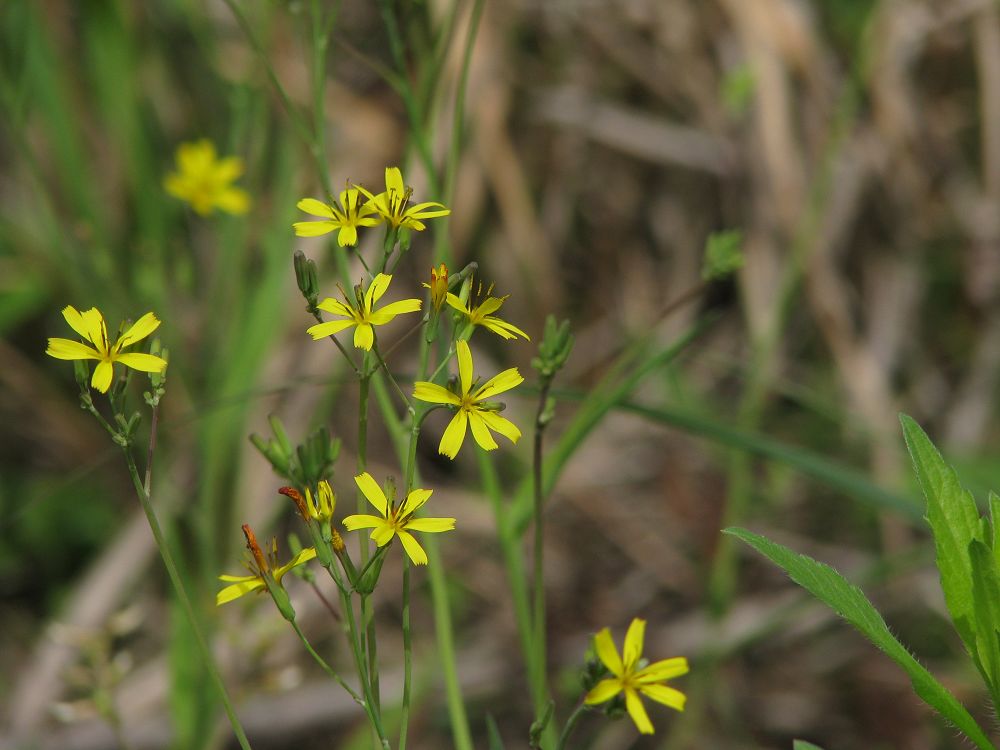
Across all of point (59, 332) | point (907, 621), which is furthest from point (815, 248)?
point (59, 332)

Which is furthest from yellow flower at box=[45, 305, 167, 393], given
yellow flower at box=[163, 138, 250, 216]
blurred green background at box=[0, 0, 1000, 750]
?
yellow flower at box=[163, 138, 250, 216]

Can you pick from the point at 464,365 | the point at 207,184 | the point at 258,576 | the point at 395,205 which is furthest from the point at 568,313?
the point at 258,576

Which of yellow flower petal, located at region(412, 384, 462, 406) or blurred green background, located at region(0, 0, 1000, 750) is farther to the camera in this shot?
blurred green background, located at region(0, 0, 1000, 750)

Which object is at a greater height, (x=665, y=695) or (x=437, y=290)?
(x=437, y=290)

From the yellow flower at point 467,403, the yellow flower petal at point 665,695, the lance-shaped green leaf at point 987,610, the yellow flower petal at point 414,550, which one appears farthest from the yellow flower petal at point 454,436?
the lance-shaped green leaf at point 987,610

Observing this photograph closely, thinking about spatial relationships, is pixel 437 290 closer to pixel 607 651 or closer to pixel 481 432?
pixel 481 432

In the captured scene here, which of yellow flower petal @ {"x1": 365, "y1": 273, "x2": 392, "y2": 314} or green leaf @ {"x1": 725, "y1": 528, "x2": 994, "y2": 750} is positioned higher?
yellow flower petal @ {"x1": 365, "y1": 273, "x2": 392, "y2": 314}

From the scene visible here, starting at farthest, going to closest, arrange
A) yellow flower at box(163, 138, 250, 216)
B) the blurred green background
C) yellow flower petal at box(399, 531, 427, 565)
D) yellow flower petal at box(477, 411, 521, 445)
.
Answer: the blurred green background
yellow flower at box(163, 138, 250, 216)
yellow flower petal at box(477, 411, 521, 445)
yellow flower petal at box(399, 531, 427, 565)

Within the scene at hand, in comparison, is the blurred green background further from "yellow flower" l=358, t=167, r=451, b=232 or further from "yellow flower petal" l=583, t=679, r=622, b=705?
"yellow flower petal" l=583, t=679, r=622, b=705
